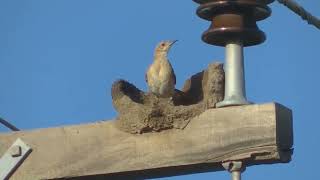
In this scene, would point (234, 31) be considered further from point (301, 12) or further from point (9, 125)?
point (9, 125)

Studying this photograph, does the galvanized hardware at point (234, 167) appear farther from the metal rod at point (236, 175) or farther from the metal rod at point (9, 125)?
the metal rod at point (9, 125)

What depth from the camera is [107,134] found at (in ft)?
19.0

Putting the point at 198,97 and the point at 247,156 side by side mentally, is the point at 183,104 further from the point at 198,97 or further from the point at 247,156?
the point at 247,156

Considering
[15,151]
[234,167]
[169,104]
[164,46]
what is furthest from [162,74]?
[234,167]

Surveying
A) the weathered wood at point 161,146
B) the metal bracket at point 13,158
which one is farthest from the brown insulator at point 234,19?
the metal bracket at point 13,158

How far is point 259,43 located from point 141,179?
0.81 metres

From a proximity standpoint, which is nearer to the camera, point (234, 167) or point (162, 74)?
point (234, 167)

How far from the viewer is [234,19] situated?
5641mm

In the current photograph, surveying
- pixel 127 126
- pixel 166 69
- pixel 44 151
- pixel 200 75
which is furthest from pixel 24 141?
pixel 166 69

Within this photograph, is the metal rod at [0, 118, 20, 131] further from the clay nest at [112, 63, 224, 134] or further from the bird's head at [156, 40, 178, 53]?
the bird's head at [156, 40, 178, 53]

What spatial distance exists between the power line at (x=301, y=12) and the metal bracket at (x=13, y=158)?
136cm

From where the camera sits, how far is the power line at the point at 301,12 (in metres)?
5.75

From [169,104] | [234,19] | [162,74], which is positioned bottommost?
[169,104]

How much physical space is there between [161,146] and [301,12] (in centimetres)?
90
